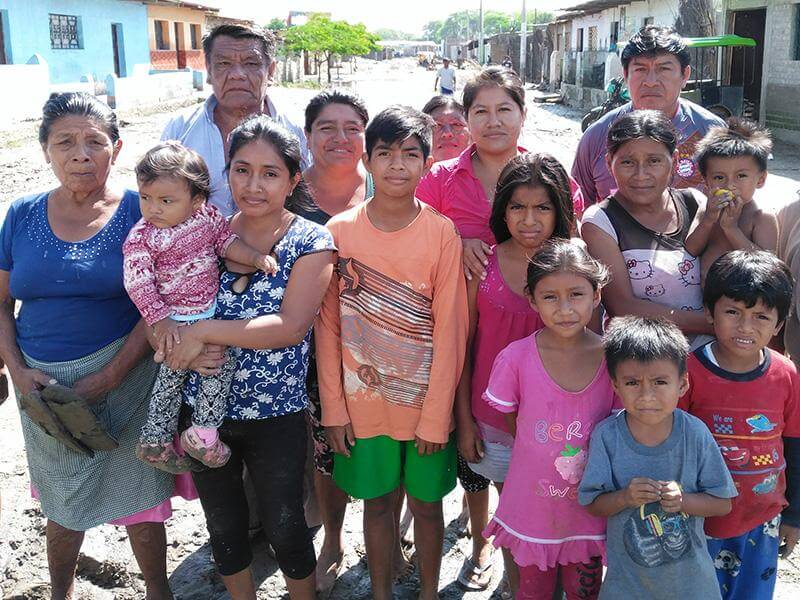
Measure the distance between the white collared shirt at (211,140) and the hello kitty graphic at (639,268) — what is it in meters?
1.46

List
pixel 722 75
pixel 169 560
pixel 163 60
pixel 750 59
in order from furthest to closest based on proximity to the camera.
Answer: pixel 163 60 < pixel 722 75 < pixel 750 59 < pixel 169 560

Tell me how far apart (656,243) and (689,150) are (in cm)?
105

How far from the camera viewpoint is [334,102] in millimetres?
3004

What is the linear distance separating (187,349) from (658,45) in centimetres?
258

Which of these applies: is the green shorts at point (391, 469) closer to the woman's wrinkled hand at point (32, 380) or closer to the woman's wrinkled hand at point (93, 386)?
the woman's wrinkled hand at point (93, 386)

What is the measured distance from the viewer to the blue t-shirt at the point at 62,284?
98.1 inches

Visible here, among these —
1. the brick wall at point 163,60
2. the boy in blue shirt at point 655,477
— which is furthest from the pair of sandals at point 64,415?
the brick wall at point 163,60

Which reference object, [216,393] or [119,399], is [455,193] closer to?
[216,393]

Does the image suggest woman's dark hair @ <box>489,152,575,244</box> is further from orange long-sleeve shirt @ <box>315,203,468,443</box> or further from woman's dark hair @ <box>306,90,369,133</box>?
woman's dark hair @ <box>306,90,369,133</box>

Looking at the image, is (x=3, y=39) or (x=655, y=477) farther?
(x=3, y=39)

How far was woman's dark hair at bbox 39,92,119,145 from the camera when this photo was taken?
2.52 meters

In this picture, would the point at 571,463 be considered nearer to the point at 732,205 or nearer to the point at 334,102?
the point at 732,205

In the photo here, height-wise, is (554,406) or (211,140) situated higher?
(211,140)

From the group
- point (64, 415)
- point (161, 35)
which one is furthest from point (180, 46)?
point (64, 415)
